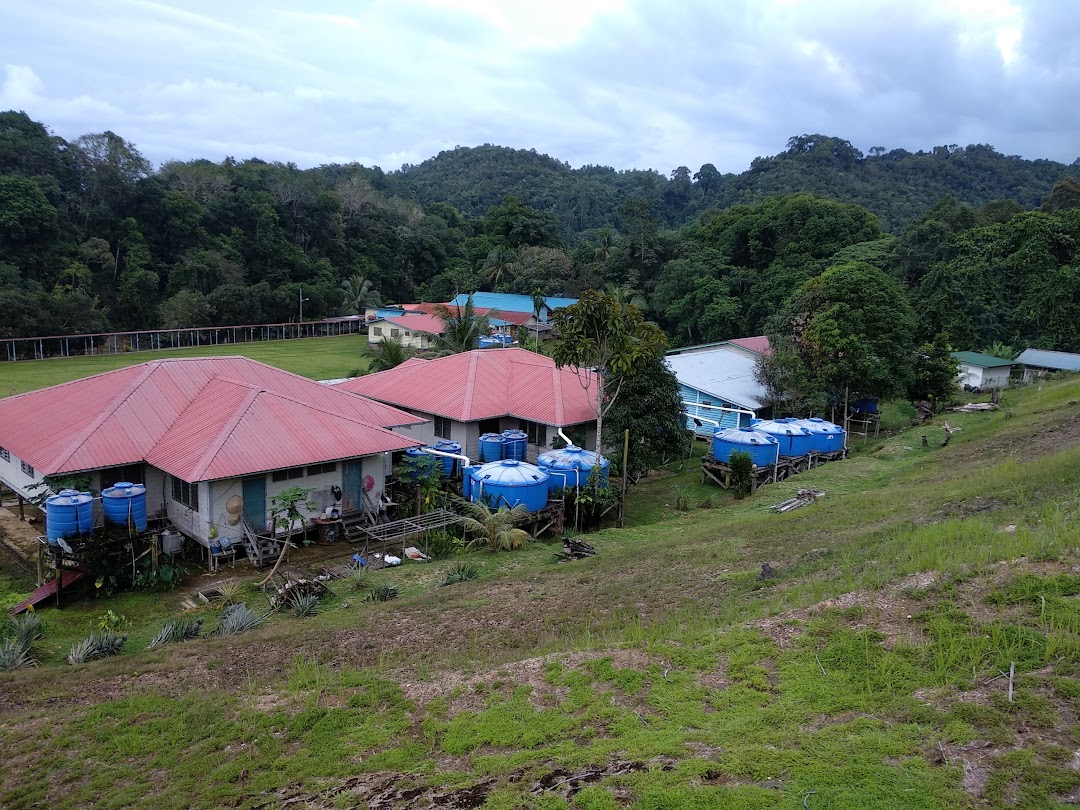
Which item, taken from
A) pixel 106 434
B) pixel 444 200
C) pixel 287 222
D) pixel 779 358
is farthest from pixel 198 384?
pixel 444 200

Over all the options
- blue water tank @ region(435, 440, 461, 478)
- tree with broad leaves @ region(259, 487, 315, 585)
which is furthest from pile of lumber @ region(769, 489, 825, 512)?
tree with broad leaves @ region(259, 487, 315, 585)

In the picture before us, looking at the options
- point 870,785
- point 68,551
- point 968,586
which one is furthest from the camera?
point 68,551

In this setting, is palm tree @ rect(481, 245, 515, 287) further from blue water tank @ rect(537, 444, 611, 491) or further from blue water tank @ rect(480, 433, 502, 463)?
blue water tank @ rect(537, 444, 611, 491)

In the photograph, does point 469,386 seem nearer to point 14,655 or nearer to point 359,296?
point 14,655

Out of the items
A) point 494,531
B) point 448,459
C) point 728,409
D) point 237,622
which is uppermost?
point 728,409

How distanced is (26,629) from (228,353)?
152 ft

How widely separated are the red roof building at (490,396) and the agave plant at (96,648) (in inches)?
571

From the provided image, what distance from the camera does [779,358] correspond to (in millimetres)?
33531

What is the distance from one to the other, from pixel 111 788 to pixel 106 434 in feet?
44.9

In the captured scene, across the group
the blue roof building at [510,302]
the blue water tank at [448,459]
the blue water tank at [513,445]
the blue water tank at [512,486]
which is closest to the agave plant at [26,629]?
the blue water tank at [512,486]

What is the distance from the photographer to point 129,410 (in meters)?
20.0

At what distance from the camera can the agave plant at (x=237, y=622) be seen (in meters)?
Result: 12.4

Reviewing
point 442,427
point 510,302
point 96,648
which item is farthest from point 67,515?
point 510,302

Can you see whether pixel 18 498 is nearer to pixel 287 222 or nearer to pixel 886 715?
pixel 886 715
